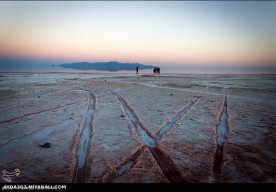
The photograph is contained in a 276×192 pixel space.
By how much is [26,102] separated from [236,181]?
10172mm

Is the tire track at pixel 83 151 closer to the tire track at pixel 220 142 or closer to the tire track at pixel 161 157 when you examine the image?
the tire track at pixel 161 157

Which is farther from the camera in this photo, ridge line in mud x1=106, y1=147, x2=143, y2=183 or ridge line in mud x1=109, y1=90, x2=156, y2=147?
ridge line in mud x1=109, y1=90, x2=156, y2=147

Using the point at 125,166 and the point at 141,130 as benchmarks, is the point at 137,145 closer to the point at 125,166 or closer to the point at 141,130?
the point at 125,166

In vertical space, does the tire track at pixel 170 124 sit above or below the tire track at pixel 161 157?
above

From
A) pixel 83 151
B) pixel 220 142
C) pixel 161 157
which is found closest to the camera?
pixel 161 157

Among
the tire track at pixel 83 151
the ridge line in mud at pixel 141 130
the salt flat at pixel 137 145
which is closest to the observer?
the tire track at pixel 83 151

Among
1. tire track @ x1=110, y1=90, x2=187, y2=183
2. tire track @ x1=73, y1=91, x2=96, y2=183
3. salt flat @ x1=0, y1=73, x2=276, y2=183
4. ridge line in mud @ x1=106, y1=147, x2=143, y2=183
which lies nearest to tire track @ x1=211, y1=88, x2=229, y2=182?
salt flat @ x1=0, y1=73, x2=276, y2=183

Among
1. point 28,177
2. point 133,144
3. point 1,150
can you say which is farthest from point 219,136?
point 1,150

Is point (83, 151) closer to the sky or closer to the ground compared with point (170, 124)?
closer to the ground

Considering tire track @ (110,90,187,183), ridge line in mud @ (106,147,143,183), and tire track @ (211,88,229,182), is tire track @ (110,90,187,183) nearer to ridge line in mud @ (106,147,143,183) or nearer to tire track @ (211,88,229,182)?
ridge line in mud @ (106,147,143,183)

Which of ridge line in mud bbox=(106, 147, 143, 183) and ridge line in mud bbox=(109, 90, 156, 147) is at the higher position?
ridge line in mud bbox=(109, 90, 156, 147)

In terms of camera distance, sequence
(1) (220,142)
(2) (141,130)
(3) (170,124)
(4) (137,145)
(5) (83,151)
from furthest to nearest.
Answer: (3) (170,124)
(2) (141,130)
(1) (220,142)
(4) (137,145)
(5) (83,151)

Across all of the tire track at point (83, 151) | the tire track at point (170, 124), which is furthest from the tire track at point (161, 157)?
the tire track at point (83, 151)

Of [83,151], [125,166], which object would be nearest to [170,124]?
[125,166]
